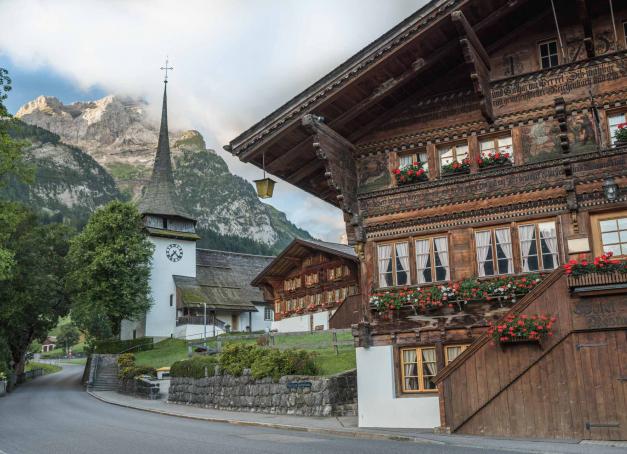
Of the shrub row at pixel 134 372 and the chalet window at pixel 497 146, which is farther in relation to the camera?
the shrub row at pixel 134 372

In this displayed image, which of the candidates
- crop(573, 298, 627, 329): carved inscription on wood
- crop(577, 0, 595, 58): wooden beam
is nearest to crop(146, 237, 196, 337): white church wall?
crop(577, 0, 595, 58): wooden beam

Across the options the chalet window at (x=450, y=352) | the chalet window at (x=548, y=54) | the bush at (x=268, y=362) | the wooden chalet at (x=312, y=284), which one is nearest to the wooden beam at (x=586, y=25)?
the chalet window at (x=548, y=54)

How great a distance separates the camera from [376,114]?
69.6ft

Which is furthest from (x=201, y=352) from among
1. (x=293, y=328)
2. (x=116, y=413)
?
(x=116, y=413)

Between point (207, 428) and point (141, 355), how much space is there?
34.6 meters

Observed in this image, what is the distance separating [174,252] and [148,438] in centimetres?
5055

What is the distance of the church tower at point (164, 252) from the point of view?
208ft

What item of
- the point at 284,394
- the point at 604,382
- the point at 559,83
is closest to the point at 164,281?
the point at 284,394

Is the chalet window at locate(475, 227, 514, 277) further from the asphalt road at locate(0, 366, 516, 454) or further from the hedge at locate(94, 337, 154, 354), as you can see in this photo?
the hedge at locate(94, 337, 154, 354)

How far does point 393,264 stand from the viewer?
20.2 metres

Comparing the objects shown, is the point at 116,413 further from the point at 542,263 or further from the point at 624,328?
the point at 624,328

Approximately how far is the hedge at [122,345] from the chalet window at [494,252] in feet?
135

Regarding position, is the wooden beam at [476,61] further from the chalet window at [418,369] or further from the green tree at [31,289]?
the green tree at [31,289]

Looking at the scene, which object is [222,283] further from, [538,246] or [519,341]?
[519,341]
